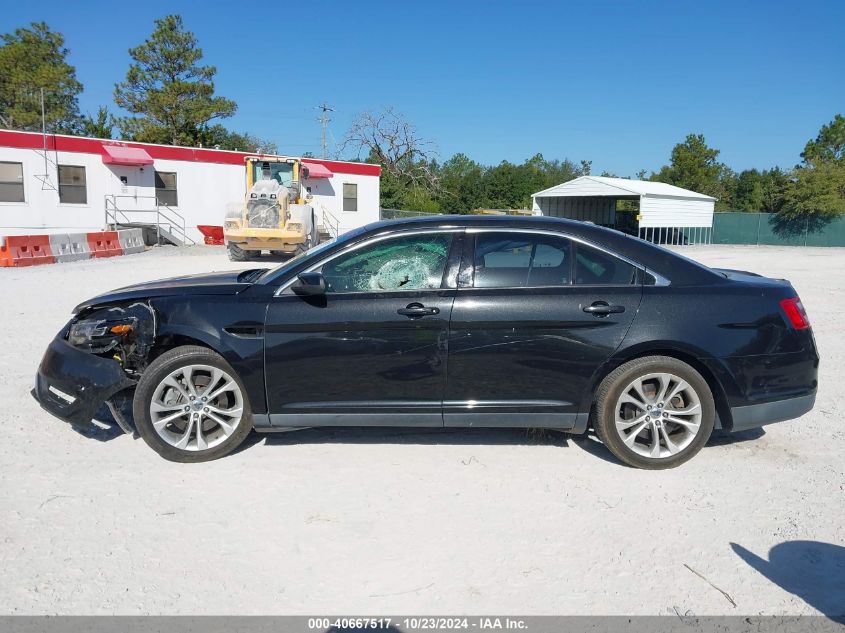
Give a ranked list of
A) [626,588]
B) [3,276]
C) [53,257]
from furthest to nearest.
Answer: [53,257]
[3,276]
[626,588]

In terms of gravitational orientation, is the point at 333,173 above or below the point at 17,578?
above

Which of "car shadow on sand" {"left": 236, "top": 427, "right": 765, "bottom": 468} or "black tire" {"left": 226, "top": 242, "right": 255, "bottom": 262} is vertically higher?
"black tire" {"left": 226, "top": 242, "right": 255, "bottom": 262}

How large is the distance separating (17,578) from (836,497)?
4540 mm

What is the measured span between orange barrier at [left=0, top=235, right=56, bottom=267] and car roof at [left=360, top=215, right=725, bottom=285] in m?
16.0

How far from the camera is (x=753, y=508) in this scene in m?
3.92

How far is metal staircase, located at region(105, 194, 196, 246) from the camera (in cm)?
2580

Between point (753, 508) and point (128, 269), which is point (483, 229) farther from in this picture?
point (128, 269)

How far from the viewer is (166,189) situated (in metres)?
27.3

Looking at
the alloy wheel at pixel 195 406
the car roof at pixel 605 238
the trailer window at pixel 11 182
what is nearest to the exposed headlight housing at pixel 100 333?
Answer: the alloy wheel at pixel 195 406

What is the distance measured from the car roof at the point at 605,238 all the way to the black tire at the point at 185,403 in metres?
1.34

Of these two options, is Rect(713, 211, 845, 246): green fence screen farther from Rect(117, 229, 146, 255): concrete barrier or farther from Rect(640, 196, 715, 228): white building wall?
Rect(117, 229, 146, 255): concrete barrier

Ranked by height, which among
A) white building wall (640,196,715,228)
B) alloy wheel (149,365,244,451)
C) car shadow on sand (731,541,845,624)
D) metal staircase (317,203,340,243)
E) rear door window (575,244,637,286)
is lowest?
car shadow on sand (731,541,845,624)

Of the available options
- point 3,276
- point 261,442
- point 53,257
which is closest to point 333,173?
point 53,257

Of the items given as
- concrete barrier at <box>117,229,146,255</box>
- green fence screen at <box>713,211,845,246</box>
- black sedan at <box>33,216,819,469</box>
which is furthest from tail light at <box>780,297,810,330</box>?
green fence screen at <box>713,211,845,246</box>
